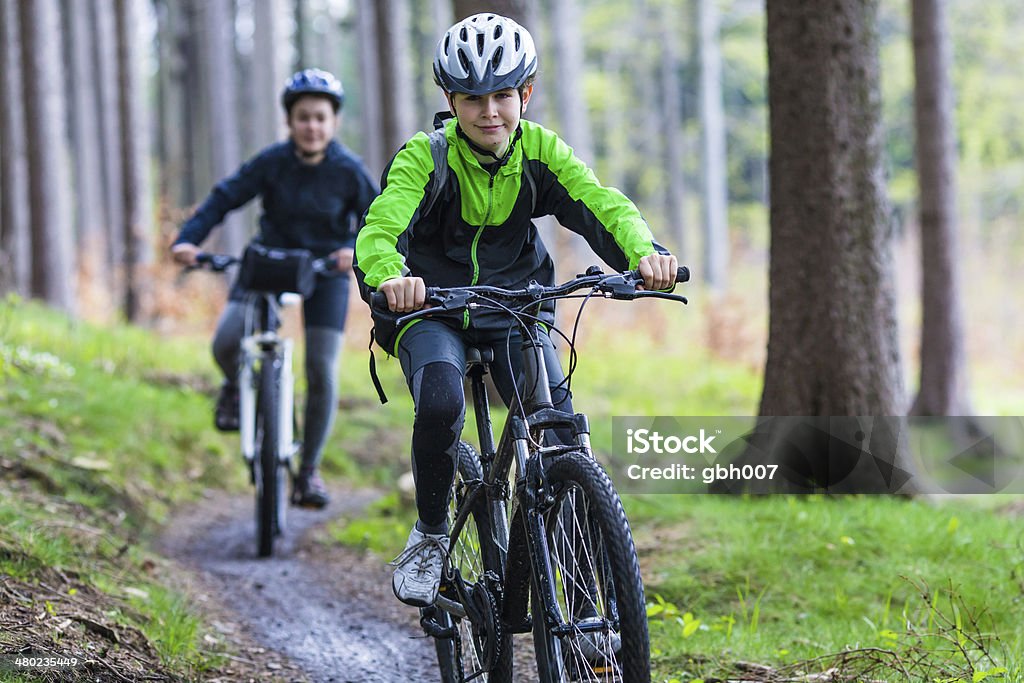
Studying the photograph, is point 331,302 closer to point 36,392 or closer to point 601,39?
point 36,392

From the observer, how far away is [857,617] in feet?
15.1

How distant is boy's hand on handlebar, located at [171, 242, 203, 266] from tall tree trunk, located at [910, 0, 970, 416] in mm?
7595

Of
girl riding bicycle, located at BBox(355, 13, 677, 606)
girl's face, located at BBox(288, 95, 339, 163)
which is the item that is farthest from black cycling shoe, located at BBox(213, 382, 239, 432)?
girl riding bicycle, located at BBox(355, 13, 677, 606)

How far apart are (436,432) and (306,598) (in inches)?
100.0

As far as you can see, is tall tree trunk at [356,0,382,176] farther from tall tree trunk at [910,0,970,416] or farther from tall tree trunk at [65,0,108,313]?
tall tree trunk at [910,0,970,416]

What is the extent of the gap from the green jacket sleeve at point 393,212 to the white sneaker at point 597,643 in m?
1.18

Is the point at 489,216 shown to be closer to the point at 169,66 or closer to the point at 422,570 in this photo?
the point at 422,570

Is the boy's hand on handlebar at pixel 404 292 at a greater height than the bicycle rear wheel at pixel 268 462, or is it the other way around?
the boy's hand on handlebar at pixel 404 292

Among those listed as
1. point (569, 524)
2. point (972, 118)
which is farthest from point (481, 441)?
point (972, 118)

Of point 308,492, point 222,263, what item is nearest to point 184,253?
point 222,263

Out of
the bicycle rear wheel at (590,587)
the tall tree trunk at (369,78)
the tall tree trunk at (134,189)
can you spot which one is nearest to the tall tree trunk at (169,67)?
the tall tree trunk at (369,78)

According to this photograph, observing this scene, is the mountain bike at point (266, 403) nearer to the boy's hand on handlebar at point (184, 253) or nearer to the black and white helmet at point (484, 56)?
the boy's hand on handlebar at point (184, 253)

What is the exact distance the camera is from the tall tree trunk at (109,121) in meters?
21.6

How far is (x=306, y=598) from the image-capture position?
568 cm
